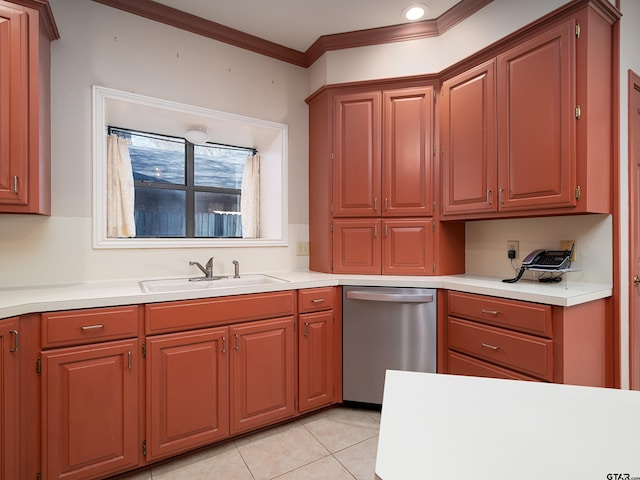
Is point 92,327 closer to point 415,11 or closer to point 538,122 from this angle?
point 538,122

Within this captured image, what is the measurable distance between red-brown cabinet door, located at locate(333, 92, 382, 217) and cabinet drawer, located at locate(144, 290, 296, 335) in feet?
2.83

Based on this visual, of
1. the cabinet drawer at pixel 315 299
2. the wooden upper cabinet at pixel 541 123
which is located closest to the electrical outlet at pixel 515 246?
the wooden upper cabinet at pixel 541 123

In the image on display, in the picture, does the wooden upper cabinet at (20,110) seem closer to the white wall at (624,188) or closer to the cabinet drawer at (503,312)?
Answer: the cabinet drawer at (503,312)

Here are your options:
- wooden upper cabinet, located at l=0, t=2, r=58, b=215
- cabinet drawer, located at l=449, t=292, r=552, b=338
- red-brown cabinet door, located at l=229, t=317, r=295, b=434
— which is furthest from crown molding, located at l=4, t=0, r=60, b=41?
cabinet drawer, located at l=449, t=292, r=552, b=338

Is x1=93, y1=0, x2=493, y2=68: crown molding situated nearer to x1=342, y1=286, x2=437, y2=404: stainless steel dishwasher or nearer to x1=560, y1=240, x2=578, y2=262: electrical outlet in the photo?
x1=560, y1=240, x2=578, y2=262: electrical outlet

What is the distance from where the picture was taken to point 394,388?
70 centimetres

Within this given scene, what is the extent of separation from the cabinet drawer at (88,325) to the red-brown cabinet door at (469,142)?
6.84ft

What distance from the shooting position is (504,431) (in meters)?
0.54

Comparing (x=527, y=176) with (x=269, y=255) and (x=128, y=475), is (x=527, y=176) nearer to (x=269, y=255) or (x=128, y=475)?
(x=269, y=255)

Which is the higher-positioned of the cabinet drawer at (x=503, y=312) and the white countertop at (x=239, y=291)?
the white countertop at (x=239, y=291)

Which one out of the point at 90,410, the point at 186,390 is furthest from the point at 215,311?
the point at 90,410

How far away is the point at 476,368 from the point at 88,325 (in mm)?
2089

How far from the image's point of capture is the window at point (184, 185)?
2844mm

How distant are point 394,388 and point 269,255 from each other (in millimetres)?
2125
